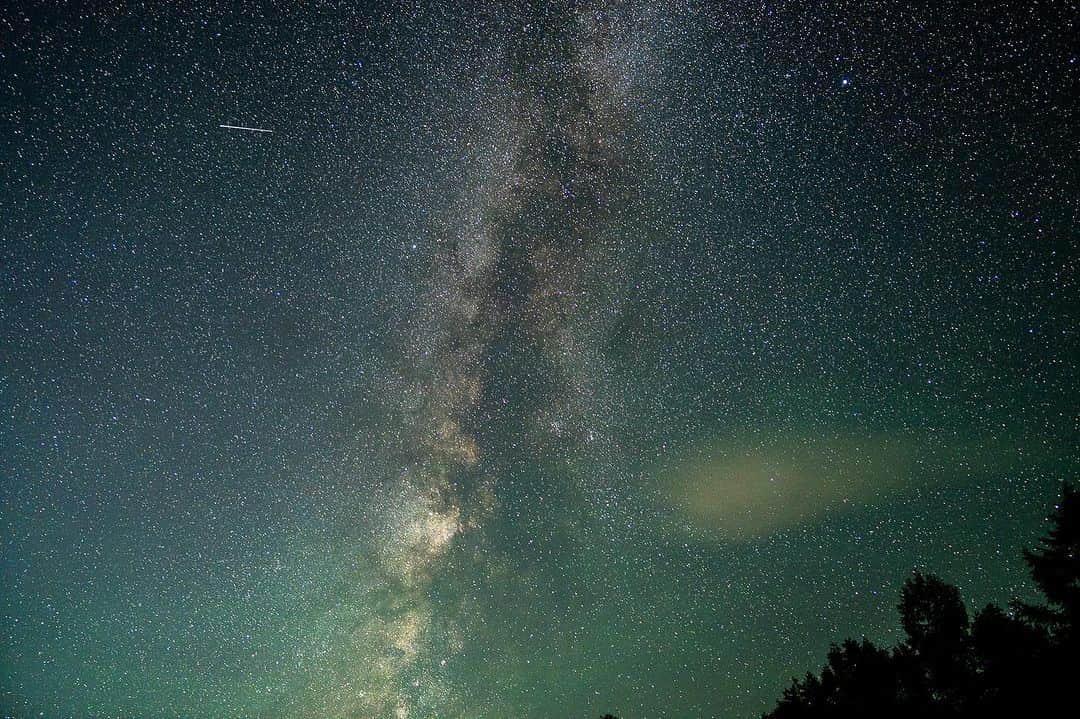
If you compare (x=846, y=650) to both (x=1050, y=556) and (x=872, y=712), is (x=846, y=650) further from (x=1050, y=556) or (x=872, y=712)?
(x=1050, y=556)

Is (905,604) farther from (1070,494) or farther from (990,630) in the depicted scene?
(1070,494)

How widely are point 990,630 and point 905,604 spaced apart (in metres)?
2.67

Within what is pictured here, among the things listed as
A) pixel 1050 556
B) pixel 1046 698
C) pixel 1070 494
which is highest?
pixel 1070 494

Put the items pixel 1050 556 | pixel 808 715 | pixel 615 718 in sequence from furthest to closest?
pixel 615 718, pixel 808 715, pixel 1050 556

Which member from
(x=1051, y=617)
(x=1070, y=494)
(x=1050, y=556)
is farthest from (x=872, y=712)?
(x=1070, y=494)

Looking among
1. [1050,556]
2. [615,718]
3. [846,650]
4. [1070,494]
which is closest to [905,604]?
[846,650]

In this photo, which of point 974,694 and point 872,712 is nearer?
point 974,694

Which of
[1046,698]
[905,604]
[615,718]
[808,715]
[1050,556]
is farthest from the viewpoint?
[615,718]

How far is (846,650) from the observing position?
14766 mm

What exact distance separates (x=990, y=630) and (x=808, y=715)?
20.5ft

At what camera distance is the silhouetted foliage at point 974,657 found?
9422 millimetres

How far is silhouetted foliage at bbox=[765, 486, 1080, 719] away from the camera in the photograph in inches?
371

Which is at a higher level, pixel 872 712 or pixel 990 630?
pixel 990 630

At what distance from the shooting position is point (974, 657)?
39.7ft
